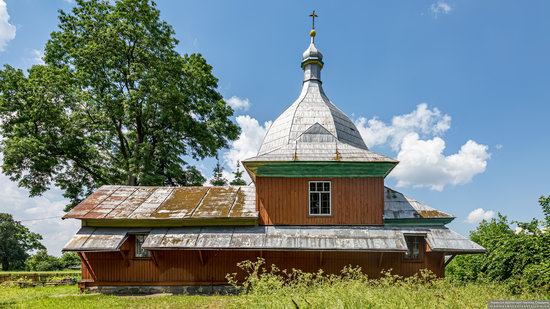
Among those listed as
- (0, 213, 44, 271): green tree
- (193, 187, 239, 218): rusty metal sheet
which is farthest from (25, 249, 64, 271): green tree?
(193, 187, 239, 218): rusty metal sheet

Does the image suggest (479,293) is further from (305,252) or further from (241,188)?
(241,188)

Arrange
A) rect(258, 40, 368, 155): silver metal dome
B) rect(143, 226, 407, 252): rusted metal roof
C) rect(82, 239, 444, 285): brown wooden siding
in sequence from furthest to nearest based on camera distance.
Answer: rect(258, 40, 368, 155): silver metal dome, rect(82, 239, 444, 285): brown wooden siding, rect(143, 226, 407, 252): rusted metal roof

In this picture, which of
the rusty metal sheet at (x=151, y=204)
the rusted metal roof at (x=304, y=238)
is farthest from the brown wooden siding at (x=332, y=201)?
the rusty metal sheet at (x=151, y=204)

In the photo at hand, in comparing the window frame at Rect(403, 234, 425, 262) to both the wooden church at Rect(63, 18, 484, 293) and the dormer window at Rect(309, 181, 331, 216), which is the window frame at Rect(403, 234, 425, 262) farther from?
the dormer window at Rect(309, 181, 331, 216)

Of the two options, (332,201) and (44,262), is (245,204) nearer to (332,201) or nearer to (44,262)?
(332,201)

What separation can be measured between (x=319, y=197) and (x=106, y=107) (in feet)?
48.2

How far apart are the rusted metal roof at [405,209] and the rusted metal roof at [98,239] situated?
9.65 meters

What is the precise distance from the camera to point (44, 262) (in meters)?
32.5

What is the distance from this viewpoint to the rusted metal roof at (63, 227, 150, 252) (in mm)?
12828

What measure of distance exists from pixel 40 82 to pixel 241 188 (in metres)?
13.7

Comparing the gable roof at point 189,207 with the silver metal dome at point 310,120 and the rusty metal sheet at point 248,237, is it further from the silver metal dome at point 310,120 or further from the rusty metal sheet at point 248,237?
the silver metal dome at point 310,120

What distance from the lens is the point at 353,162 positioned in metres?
13.5

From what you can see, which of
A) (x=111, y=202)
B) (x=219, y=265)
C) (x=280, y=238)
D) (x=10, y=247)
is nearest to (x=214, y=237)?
(x=219, y=265)

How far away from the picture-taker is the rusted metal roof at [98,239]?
12.8 meters
